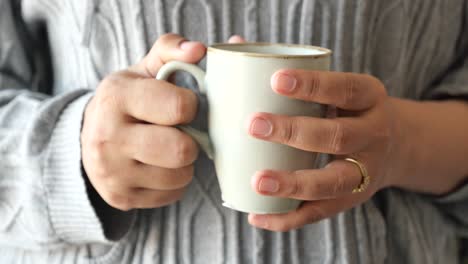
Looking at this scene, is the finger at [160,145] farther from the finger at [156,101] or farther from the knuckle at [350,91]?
the knuckle at [350,91]

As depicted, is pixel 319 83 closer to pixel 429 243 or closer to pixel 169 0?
pixel 169 0

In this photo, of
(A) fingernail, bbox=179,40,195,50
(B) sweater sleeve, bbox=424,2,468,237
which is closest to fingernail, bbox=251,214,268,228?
(A) fingernail, bbox=179,40,195,50

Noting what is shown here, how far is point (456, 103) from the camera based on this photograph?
820 mm

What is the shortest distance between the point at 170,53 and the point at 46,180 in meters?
0.25

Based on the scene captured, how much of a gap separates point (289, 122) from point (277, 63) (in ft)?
0.19

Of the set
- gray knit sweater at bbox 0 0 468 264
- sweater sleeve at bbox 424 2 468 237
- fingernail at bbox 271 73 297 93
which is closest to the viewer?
fingernail at bbox 271 73 297 93

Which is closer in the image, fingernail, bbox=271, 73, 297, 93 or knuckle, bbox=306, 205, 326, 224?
fingernail, bbox=271, 73, 297, 93

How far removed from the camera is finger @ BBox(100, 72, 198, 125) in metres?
0.54

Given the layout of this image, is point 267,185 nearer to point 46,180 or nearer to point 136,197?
point 136,197

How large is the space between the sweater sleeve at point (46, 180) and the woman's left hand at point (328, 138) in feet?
0.75

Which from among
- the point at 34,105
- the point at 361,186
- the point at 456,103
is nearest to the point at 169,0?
the point at 34,105

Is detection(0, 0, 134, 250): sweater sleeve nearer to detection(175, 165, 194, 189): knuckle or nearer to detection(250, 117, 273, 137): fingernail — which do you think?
detection(175, 165, 194, 189): knuckle

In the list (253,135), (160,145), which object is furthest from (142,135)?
(253,135)

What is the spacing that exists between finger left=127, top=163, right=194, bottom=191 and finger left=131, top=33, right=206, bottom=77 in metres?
0.12
